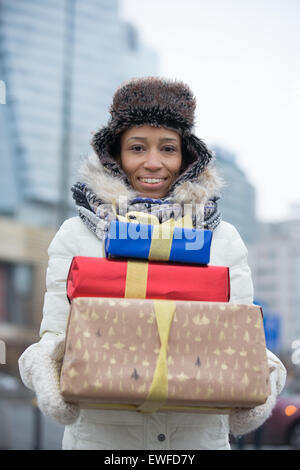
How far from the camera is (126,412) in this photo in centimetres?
222

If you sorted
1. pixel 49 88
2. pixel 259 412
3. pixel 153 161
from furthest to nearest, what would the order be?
pixel 49 88 < pixel 153 161 < pixel 259 412

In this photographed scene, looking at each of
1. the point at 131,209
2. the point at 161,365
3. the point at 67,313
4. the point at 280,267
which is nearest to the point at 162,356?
the point at 161,365

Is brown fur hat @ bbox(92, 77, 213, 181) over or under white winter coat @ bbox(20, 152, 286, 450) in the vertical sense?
over

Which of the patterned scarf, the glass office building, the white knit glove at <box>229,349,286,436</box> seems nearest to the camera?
the white knit glove at <box>229,349,286,436</box>

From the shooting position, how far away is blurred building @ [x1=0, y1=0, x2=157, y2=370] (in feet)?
132

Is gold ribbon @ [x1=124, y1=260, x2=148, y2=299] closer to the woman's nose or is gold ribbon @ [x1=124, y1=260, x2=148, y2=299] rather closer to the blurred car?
the woman's nose

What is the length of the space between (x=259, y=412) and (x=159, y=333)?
1.47ft

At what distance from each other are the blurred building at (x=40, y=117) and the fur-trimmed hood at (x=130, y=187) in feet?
102

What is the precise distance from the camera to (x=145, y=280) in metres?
2.03

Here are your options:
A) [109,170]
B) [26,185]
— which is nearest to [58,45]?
[26,185]

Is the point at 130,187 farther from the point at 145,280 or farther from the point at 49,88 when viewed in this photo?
the point at 49,88

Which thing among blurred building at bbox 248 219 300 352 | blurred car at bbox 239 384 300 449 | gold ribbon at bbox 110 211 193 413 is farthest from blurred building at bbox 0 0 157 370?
blurred building at bbox 248 219 300 352

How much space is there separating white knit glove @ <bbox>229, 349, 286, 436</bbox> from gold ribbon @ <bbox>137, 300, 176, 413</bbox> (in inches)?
12.7

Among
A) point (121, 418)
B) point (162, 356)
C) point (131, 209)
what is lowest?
point (121, 418)
